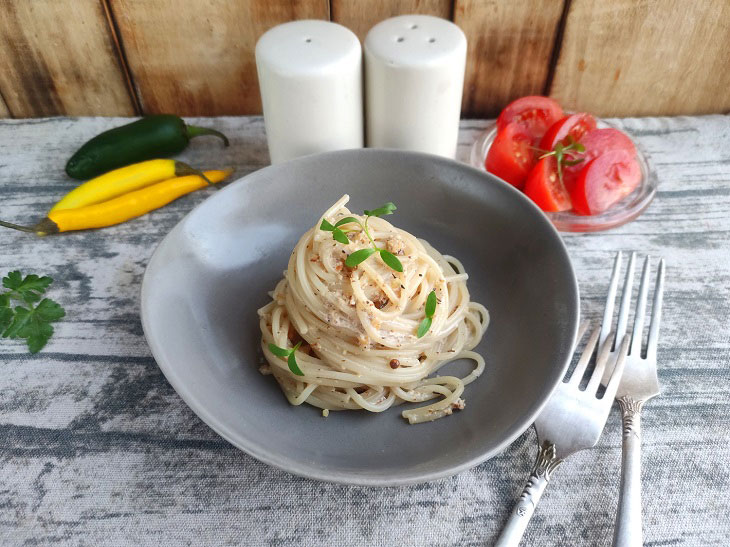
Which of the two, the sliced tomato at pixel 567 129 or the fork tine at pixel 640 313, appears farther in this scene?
the sliced tomato at pixel 567 129

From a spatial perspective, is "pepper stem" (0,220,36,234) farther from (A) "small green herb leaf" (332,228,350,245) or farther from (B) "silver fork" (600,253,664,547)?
(B) "silver fork" (600,253,664,547)

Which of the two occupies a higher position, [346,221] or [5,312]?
[346,221]

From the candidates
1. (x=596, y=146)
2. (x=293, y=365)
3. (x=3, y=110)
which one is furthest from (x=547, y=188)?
(x=3, y=110)

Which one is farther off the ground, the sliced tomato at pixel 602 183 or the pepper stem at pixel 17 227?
the sliced tomato at pixel 602 183

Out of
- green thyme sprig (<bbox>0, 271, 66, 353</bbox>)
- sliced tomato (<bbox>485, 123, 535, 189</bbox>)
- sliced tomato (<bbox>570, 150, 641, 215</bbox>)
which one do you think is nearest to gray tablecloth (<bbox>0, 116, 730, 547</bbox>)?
green thyme sprig (<bbox>0, 271, 66, 353</bbox>)

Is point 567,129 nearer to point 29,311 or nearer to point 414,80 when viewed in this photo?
point 414,80

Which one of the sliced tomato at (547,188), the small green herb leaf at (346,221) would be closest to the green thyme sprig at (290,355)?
the small green herb leaf at (346,221)

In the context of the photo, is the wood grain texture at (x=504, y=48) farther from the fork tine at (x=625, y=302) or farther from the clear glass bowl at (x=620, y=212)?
the fork tine at (x=625, y=302)
